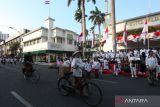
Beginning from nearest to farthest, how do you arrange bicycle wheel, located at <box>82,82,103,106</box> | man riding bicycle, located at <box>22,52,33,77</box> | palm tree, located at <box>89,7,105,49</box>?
1. bicycle wheel, located at <box>82,82,103,106</box>
2. man riding bicycle, located at <box>22,52,33,77</box>
3. palm tree, located at <box>89,7,105,49</box>

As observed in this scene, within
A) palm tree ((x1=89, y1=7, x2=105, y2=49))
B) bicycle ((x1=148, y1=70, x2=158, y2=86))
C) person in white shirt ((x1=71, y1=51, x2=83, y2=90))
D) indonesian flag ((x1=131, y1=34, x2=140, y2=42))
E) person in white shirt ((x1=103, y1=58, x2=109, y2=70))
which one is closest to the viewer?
person in white shirt ((x1=71, y1=51, x2=83, y2=90))

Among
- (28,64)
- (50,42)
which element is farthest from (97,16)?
(28,64)

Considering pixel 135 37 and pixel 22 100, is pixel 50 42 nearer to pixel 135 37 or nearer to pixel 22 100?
pixel 135 37

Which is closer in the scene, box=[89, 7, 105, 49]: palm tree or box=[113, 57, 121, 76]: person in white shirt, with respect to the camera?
box=[113, 57, 121, 76]: person in white shirt

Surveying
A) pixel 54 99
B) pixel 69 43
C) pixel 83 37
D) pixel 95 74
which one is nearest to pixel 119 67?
pixel 95 74

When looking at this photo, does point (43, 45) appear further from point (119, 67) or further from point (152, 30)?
point (119, 67)

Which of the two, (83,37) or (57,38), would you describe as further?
(57,38)

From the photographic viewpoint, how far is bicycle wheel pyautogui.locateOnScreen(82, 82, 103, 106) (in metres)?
8.29

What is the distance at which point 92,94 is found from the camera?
8508 millimetres

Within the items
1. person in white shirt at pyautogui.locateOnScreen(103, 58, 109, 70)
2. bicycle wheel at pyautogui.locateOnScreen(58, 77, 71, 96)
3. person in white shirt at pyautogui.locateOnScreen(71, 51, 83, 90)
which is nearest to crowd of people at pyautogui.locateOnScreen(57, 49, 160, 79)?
person in white shirt at pyautogui.locateOnScreen(103, 58, 109, 70)

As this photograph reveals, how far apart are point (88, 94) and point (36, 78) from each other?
6.90 meters

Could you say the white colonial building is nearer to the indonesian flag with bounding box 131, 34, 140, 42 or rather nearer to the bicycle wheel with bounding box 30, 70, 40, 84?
the indonesian flag with bounding box 131, 34, 140, 42

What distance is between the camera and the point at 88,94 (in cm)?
867

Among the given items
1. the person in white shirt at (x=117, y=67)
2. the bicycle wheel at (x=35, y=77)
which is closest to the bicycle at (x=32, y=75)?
the bicycle wheel at (x=35, y=77)
